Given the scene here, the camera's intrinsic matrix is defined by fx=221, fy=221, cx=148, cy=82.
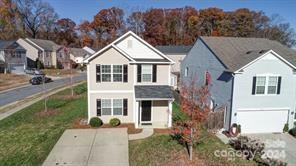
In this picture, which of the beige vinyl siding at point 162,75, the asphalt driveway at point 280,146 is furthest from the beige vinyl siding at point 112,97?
the asphalt driveway at point 280,146

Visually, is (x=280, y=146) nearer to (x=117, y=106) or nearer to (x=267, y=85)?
(x=267, y=85)

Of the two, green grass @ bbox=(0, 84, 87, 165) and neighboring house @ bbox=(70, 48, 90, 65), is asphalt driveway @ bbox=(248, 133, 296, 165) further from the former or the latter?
neighboring house @ bbox=(70, 48, 90, 65)

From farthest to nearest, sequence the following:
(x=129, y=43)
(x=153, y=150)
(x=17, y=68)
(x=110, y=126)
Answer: (x=17, y=68) < (x=129, y=43) < (x=110, y=126) < (x=153, y=150)

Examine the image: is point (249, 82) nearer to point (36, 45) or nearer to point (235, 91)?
point (235, 91)

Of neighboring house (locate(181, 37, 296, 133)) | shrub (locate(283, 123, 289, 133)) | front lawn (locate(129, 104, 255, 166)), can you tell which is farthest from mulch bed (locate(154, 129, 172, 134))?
shrub (locate(283, 123, 289, 133))

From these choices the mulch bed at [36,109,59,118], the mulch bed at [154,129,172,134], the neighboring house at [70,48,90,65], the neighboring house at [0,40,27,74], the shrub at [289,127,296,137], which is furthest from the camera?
the neighboring house at [70,48,90,65]

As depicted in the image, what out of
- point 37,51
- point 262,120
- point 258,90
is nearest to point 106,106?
point 258,90

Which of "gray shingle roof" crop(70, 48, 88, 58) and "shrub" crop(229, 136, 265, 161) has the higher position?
"gray shingle roof" crop(70, 48, 88, 58)

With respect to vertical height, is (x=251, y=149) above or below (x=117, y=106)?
below
